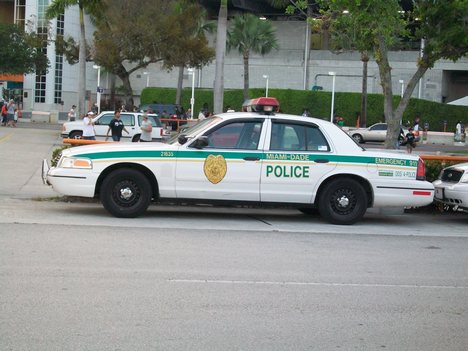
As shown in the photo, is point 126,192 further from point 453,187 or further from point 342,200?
point 453,187

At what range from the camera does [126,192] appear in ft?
38.3

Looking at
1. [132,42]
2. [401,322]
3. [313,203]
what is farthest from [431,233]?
[132,42]

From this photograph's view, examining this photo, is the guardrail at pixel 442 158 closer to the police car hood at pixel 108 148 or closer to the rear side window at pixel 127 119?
the police car hood at pixel 108 148

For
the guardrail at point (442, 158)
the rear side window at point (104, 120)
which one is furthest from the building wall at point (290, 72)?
the guardrail at point (442, 158)

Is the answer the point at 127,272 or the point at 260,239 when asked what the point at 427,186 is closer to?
the point at 260,239

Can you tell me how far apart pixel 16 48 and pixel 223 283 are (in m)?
55.2

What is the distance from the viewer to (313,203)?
1214 cm

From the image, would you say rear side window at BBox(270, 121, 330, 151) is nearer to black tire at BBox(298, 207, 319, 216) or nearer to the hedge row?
black tire at BBox(298, 207, 319, 216)

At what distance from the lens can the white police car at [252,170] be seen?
38.2ft

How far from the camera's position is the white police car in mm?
11656

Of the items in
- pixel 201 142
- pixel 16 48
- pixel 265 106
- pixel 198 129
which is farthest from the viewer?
pixel 16 48

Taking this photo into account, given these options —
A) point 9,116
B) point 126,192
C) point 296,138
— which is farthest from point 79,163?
point 9,116

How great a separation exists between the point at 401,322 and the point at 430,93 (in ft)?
202

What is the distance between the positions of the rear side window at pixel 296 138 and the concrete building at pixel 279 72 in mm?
51916
